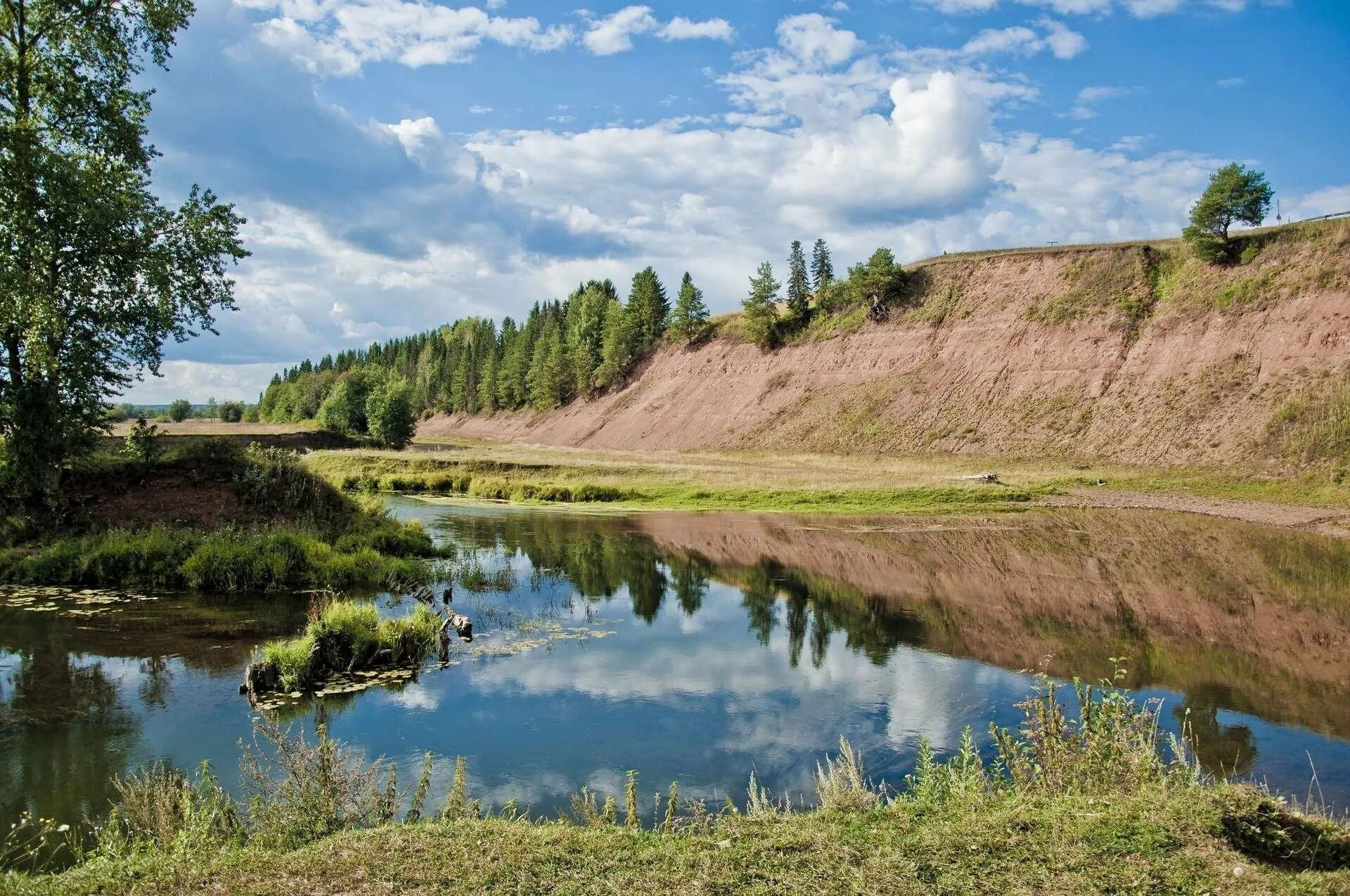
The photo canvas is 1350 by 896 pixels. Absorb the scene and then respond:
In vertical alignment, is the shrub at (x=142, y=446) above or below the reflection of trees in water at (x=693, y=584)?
above

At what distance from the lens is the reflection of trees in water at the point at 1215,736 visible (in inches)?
393

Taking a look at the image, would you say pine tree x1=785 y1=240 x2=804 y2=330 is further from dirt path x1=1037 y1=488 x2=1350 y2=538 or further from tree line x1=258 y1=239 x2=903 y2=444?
dirt path x1=1037 y1=488 x2=1350 y2=538

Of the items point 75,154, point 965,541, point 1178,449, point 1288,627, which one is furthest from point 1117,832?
point 1178,449

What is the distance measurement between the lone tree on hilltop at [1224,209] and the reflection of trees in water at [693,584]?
4824 centimetres

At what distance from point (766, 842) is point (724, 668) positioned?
8.05m

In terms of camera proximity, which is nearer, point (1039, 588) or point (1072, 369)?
point (1039, 588)

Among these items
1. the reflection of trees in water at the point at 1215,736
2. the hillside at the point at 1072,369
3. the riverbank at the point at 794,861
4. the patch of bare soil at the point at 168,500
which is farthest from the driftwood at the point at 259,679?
the hillside at the point at 1072,369

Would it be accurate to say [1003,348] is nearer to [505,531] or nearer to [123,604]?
[505,531]

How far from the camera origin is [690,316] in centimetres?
9588

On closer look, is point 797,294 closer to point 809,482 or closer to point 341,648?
point 809,482

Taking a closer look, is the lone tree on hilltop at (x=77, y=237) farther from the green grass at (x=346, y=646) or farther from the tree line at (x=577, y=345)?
the tree line at (x=577, y=345)

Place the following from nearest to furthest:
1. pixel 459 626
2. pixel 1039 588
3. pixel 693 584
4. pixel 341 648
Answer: pixel 341 648
pixel 459 626
pixel 1039 588
pixel 693 584

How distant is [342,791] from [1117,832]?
6.45 metres

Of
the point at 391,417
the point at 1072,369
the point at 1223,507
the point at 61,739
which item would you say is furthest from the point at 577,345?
the point at 61,739
